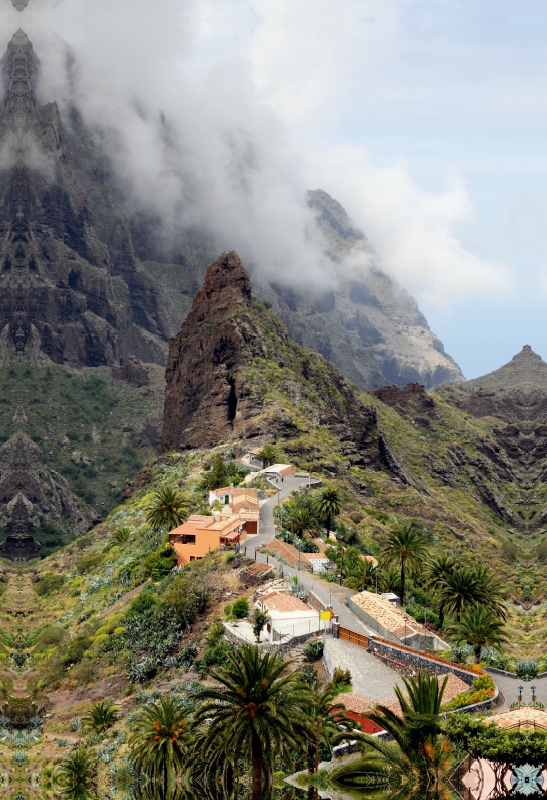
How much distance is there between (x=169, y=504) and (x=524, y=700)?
4389cm

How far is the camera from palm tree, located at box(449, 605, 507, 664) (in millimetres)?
49406

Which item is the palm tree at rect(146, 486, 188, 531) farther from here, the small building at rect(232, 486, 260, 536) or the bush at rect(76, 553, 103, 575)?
the bush at rect(76, 553, 103, 575)

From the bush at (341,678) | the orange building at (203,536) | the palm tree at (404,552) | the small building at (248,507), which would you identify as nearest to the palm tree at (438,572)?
the palm tree at (404,552)

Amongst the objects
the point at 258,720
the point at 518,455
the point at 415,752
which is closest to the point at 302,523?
the point at 258,720

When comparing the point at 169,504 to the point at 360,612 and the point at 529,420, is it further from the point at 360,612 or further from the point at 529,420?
the point at 529,420

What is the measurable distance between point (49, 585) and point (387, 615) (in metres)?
57.3

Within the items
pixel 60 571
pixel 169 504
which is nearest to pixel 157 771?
pixel 169 504

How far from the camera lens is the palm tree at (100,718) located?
2052 inches

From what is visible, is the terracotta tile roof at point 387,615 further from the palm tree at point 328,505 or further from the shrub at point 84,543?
the shrub at point 84,543

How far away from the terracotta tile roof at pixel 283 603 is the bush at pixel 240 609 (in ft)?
3.33

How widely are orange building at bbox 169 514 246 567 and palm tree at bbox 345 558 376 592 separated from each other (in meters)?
10.6

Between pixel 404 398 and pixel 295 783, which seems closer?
pixel 295 783

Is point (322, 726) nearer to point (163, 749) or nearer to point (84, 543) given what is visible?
point (163, 749)

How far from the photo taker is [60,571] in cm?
11244
